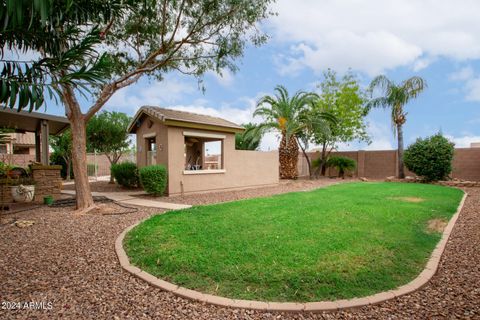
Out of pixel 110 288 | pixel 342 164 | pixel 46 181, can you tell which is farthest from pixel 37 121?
pixel 342 164

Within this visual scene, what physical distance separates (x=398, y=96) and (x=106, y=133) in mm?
19239

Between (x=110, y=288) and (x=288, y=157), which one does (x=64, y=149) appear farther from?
(x=110, y=288)

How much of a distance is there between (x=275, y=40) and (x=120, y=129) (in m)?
12.7

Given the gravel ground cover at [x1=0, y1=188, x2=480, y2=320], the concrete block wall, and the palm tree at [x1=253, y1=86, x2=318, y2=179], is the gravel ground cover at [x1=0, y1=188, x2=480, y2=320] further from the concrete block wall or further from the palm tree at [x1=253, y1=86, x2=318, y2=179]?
the palm tree at [x1=253, y1=86, x2=318, y2=179]

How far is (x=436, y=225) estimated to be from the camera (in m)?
6.31

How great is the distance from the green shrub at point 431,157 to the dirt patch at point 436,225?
10720 mm

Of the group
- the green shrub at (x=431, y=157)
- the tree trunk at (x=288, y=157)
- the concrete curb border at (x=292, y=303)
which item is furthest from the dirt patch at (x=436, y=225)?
the tree trunk at (x=288, y=157)

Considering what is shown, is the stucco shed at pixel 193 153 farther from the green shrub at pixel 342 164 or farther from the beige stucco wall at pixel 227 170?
the green shrub at pixel 342 164

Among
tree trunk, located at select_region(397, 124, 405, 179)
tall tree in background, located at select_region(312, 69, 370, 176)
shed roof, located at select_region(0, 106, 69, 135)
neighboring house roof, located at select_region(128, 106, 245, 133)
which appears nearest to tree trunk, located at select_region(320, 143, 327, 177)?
tall tree in background, located at select_region(312, 69, 370, 176)

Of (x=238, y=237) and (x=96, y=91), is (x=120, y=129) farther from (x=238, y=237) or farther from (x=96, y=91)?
(x=238, y=237)

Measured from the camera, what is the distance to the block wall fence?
17.4 metres

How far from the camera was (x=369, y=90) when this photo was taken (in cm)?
1964

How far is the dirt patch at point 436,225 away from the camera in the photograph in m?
5.95

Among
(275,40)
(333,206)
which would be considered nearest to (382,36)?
(275,40)
